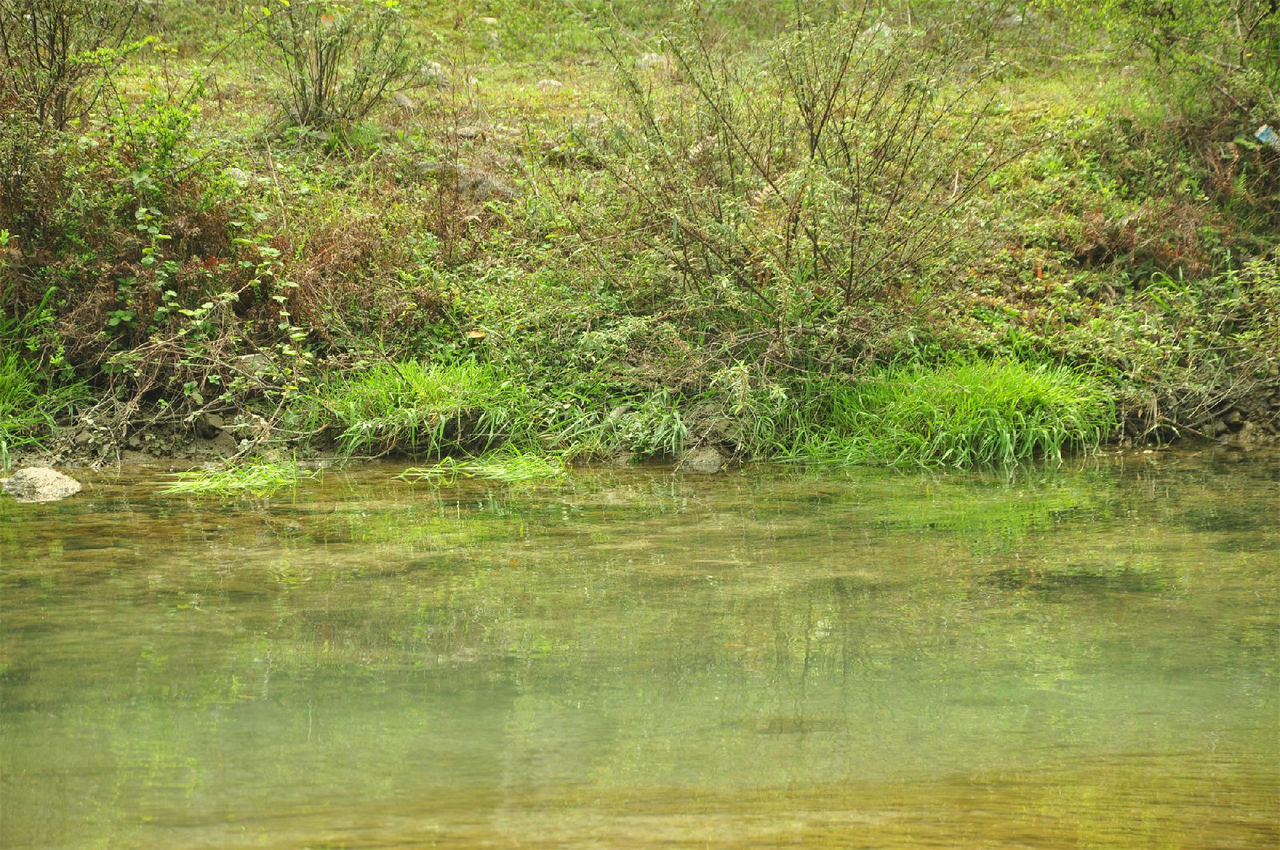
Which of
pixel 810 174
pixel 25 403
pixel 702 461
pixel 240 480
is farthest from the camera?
pixel 25 403

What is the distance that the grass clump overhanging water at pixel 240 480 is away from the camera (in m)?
6.59

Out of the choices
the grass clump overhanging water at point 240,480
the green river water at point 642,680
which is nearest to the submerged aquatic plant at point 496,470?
the grass clump overhanging water at point 240,480

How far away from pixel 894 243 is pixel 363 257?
4237 millimetres

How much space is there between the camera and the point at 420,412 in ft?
25.5

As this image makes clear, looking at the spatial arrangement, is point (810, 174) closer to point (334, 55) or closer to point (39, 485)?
point (39, 485)

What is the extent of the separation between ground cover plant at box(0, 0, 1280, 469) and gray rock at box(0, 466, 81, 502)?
114cm

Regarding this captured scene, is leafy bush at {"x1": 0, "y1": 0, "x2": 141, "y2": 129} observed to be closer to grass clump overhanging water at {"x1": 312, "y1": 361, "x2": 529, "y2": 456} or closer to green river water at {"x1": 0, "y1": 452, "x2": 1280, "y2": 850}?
grass clump overhanging water at {"x1": 312, "y1": 361, "x2": 529, "y2": 456}

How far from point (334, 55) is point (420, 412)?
17.3ft

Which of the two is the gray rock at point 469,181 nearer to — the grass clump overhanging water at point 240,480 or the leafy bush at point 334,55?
the leafy bush at point 334,55

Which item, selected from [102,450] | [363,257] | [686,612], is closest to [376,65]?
[363,257]

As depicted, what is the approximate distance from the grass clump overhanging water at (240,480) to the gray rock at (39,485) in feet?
1.69

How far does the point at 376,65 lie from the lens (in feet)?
37.7

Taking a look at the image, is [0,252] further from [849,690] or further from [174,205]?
[849,690]

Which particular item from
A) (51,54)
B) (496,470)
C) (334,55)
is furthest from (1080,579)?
(334,55)
